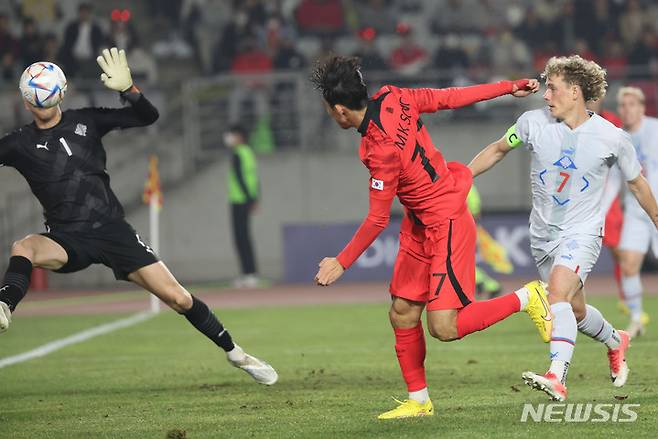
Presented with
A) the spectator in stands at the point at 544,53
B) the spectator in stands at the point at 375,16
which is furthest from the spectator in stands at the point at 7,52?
the spectator in stands at the point at 544,53

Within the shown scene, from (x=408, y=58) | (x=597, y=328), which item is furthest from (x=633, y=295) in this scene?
(x=408, y=58)

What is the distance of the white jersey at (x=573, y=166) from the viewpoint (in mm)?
8133

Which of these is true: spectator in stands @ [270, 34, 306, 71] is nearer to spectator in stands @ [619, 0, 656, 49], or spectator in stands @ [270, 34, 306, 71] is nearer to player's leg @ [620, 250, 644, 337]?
spectator in stands @ [619, 0, 656, 49]

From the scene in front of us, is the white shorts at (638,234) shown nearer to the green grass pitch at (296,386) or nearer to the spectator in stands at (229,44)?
the green grass pitch at (296,386)

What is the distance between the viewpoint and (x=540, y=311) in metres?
7.80

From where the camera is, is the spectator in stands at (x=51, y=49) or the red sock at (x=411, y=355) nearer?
the red sock at (x=411, y=355)

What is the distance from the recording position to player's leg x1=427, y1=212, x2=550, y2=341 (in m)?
7.61

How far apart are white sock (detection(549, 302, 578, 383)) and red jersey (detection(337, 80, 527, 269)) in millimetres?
913

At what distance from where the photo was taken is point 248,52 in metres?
24.3

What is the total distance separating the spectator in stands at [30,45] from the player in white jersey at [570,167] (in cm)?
1717

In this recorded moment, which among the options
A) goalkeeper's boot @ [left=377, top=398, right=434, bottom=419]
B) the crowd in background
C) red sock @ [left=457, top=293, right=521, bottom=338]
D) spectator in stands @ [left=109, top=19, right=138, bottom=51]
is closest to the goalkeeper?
goalkeeper's boot @ [left=377, top=398, right=434, bottom=419]

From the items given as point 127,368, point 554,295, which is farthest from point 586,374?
point 127,368

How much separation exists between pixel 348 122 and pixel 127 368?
15.1 ft

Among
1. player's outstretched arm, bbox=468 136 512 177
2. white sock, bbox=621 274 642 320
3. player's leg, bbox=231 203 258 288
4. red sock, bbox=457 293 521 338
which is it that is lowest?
player's leg, bbox=231 203 258 288
